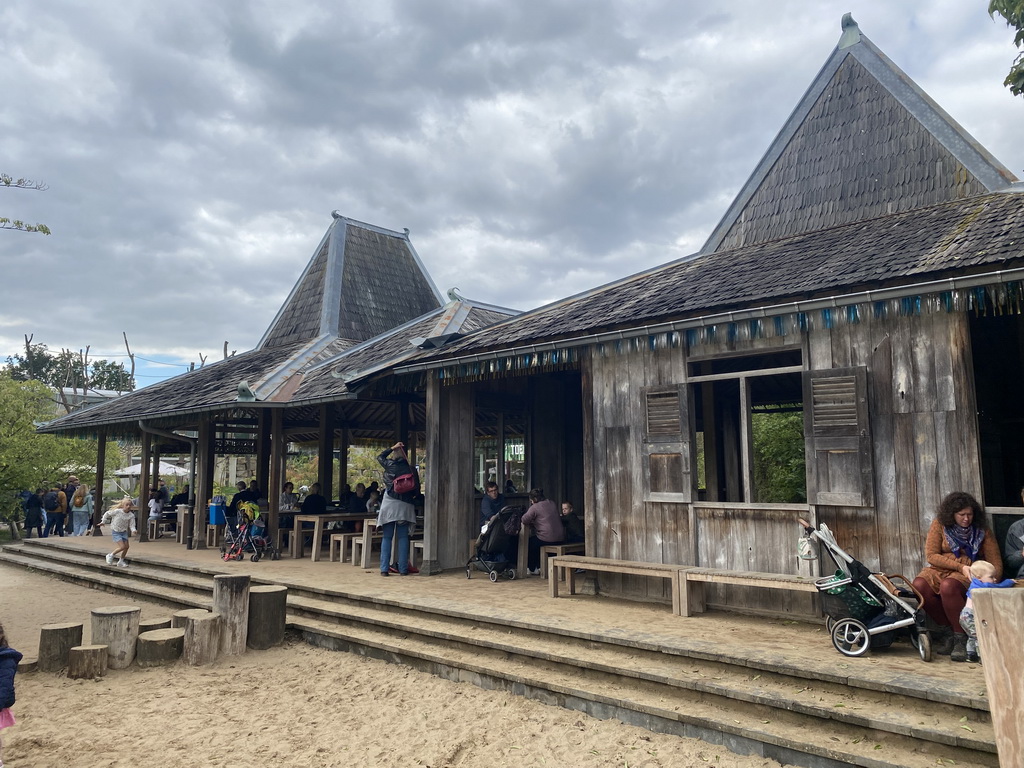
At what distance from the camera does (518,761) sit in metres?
4.43

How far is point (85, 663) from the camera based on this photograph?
622cm

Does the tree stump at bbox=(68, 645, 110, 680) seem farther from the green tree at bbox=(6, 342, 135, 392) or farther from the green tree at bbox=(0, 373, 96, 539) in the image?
the green tree at bbox=(6, 342, 135, 392)

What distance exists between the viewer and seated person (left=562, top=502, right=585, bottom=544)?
890 cm

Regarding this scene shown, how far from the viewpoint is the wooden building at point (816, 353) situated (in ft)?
17.9

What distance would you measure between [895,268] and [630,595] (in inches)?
158

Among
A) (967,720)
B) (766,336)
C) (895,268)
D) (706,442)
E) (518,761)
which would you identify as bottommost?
(518,761)

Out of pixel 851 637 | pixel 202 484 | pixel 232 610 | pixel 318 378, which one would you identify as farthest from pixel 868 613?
pixel 202 484

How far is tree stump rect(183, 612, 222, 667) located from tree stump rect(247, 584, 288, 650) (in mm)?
415

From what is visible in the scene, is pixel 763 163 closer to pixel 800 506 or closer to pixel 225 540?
pixel 800 506

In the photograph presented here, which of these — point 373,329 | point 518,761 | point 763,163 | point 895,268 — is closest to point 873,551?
point 895,268

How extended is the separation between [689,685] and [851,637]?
1.20 meters

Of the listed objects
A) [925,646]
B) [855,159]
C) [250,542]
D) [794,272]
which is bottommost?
[925,646]

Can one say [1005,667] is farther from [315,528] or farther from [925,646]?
[315,528]

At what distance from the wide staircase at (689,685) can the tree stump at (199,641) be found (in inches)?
37.0
